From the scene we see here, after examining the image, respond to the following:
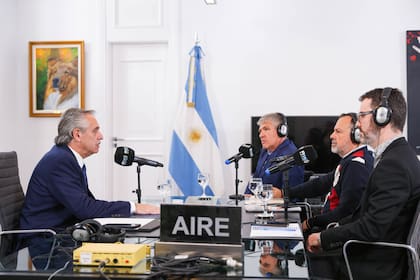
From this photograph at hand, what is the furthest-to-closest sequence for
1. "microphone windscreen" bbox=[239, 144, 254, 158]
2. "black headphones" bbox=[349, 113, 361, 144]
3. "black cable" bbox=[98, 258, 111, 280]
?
"microphone windscreen" bbox=[239, 144, 254, 158] < "black headphones" bbox=[349, 113, 361, 144] < "black cable" bbox=[98, 258, 111, 280]

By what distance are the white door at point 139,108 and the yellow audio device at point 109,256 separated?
3.97m

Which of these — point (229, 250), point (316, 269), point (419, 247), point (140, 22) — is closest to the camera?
point (229, 250)

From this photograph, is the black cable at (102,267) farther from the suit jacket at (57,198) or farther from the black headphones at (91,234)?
the suit jacket at (57,198)

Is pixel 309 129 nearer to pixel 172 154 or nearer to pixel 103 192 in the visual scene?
pixel 172 154

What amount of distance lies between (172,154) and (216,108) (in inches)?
26.6

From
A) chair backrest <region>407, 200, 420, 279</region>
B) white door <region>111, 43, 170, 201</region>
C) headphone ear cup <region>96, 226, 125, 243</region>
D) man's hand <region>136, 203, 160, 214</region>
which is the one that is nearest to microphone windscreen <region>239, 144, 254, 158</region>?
man's hand <region>136, 203, 160, 214</region>

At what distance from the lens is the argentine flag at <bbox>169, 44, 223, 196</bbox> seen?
5125 mm

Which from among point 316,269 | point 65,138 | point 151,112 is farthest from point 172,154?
point 316,269

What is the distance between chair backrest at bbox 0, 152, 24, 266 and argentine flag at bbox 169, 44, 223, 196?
242 centimetres

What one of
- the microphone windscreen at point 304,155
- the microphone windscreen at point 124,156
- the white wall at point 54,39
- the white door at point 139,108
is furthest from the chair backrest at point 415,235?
the white wall at point 54,39

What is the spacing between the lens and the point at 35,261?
152 centimetres

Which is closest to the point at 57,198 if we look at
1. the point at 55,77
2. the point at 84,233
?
the point at 84,233

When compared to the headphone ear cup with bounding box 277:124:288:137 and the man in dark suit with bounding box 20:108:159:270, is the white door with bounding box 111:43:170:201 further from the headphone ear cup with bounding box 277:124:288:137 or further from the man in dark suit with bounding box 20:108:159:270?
the man in dark suit with bounding box 20:108:159:270

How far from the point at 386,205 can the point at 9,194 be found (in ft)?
6.21
